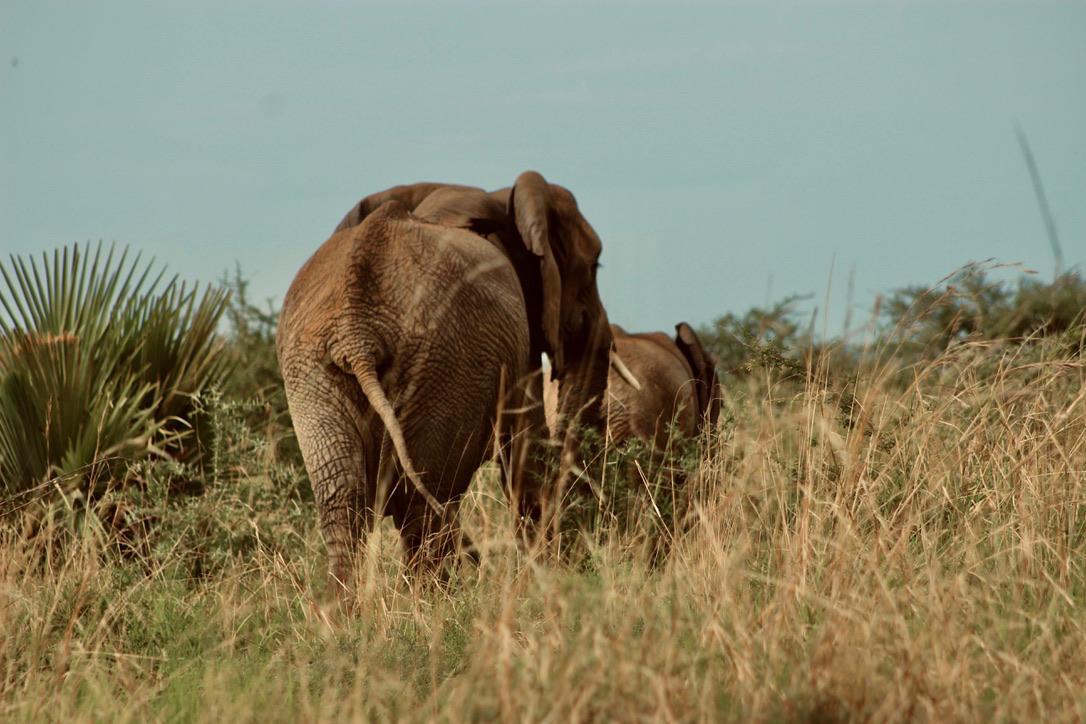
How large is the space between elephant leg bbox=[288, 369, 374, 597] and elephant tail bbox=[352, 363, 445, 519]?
0.72 feet

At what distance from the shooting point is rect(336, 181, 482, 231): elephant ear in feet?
23.5

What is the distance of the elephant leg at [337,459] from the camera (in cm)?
611

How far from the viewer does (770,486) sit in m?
6.17

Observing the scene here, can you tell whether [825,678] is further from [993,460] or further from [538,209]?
[538,209]

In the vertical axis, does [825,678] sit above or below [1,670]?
below

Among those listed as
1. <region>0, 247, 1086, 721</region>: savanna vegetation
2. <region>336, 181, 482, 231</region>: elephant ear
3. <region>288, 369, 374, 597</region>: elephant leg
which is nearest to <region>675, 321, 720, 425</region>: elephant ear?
<region>0, 247, 1086, 721</region>: savanna vegetation

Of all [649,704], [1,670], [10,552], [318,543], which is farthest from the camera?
[318,543]

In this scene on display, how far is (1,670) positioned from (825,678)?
3.05 meters

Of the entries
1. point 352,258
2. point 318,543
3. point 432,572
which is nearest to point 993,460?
point 432,572

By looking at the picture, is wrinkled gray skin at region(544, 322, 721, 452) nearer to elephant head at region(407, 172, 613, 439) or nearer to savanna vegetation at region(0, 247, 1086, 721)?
elephant head at region(407, 172, 613, 439)

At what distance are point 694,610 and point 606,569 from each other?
1.48 ft

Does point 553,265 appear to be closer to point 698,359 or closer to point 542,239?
point 542,239

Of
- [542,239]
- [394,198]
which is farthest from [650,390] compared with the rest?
[394,198]

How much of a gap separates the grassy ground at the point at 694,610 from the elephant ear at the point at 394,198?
1653 mm
